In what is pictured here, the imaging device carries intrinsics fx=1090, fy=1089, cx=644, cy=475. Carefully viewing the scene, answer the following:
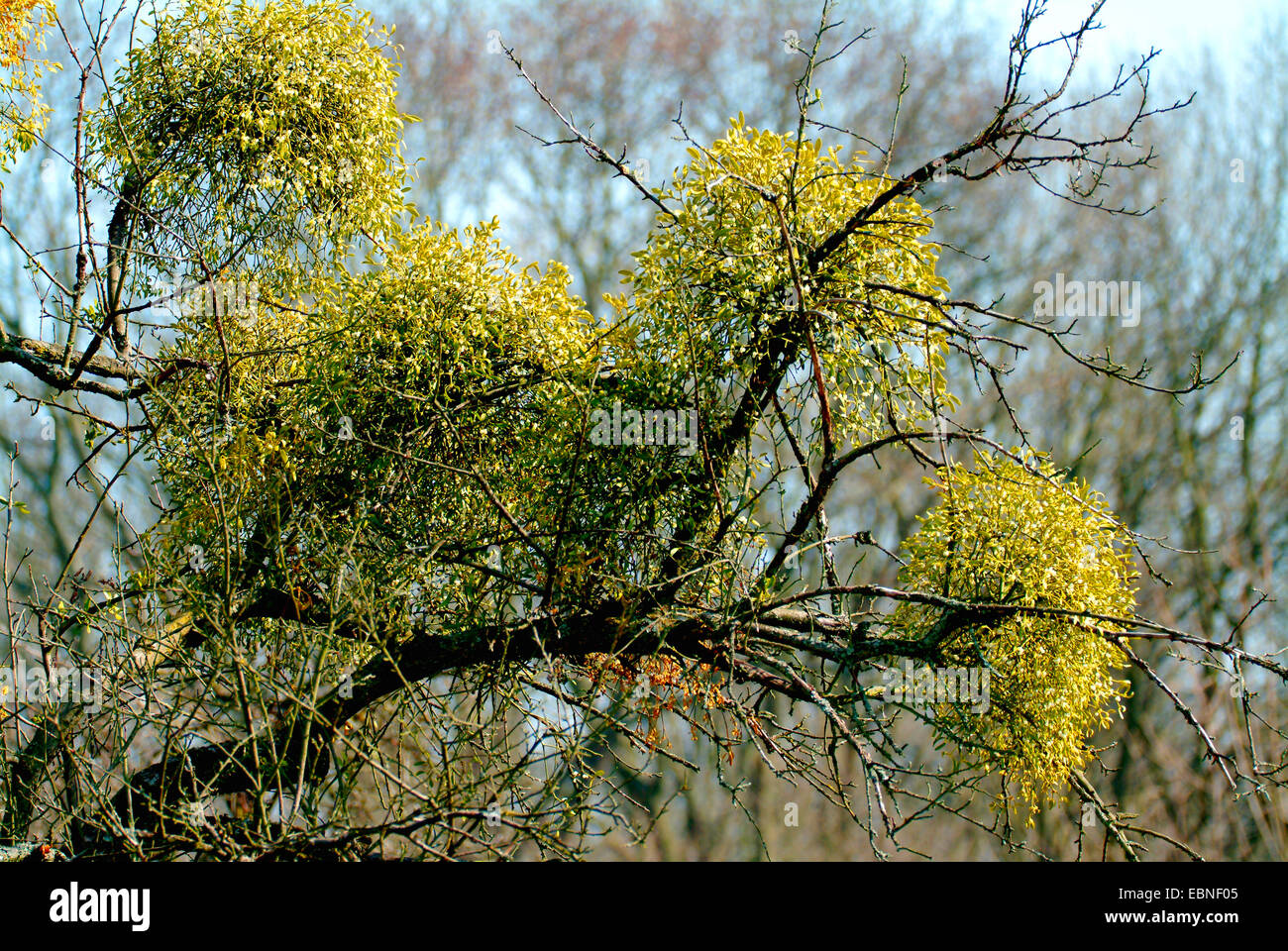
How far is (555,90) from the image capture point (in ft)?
38.3

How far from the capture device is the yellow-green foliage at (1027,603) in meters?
2.93

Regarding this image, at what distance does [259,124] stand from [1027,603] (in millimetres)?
2822

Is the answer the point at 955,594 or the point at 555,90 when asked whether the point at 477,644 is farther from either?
the point at 555,90

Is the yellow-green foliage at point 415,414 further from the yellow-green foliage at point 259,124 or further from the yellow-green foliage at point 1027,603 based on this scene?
the yellow-green foliage at point 1027,603

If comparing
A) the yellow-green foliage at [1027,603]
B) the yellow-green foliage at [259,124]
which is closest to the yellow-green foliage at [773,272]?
the yellow-green foliage at [1027,603]

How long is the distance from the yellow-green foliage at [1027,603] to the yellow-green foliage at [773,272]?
340 millimetres

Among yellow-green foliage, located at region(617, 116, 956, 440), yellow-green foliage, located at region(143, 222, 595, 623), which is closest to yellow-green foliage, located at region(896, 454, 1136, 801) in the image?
yellow-green foliage, located at region(617, 116, 956, 440)

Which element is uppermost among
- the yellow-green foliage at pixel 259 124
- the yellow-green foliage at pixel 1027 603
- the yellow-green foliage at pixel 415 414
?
the yellow-green foliage at pixel 259 124

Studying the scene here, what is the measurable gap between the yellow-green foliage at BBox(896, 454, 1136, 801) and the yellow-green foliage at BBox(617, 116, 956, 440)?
0.34 metres

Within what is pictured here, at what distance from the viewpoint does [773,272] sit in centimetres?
279

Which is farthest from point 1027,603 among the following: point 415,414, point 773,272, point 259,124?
point 259,124

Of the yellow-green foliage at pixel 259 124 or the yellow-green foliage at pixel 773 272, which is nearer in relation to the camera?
the yellow-green foliage at pixel 773 272
